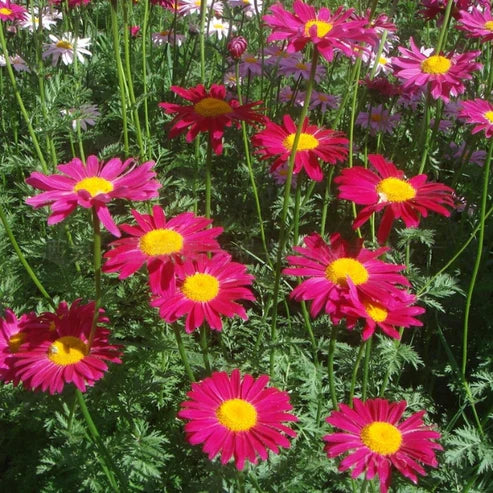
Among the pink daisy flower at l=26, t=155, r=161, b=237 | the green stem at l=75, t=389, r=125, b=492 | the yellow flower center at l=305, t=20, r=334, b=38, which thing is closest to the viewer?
the pink daisy flower at l=26, t=155, r=161, b=237

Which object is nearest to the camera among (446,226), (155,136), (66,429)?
(66,429)

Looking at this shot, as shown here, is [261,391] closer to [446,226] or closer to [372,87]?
[446,226]

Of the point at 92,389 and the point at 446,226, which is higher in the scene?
the point at 446,226

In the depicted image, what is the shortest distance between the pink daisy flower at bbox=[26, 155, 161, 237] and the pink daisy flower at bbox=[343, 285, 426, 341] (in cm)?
44

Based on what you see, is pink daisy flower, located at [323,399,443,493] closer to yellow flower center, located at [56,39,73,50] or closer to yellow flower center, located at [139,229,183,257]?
yellow flower center, located at [139,229,183,257]

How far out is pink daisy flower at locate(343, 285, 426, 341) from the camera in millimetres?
1245

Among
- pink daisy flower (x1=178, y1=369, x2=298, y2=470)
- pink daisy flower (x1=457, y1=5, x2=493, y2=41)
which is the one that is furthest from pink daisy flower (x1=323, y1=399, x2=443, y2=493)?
pink daisy flower (x1=457, y1=5, x2=493, y2=41)

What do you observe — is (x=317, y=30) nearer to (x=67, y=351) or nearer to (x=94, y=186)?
(x=94, y=186)

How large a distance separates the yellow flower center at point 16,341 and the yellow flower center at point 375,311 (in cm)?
76

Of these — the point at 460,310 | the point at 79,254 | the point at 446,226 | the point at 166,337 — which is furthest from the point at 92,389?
the point at 446,226

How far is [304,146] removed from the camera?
162cm

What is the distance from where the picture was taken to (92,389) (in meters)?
1.72

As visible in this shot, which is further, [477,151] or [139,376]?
[477,151]

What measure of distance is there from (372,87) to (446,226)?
1.94 feet
